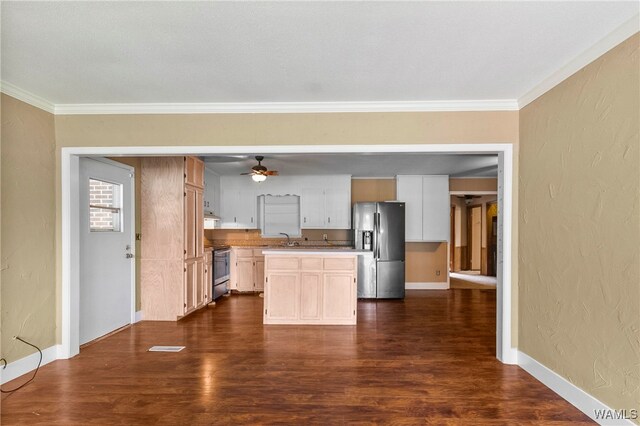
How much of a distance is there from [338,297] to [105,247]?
285cm

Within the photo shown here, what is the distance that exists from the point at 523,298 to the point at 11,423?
397 centimetres

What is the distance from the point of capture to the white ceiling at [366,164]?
5289 millimetres

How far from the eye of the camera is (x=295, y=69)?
2.54 m

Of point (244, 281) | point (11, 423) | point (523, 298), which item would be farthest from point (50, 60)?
point (244, 281)

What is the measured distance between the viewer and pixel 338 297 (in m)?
4.44

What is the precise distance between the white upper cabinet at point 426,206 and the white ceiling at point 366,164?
0.73ft

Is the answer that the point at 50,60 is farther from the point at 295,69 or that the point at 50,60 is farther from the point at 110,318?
the point at 110,318

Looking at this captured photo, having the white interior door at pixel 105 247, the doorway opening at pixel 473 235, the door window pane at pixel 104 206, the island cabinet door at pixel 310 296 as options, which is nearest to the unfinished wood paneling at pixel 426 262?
the doorway opening at pixel 473 235

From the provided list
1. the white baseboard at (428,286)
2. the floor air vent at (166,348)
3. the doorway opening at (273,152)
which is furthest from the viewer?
the white baseboard at (428,286)

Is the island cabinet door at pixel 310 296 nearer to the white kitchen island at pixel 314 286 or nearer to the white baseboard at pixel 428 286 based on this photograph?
the white kitchen island at pixel 314 286

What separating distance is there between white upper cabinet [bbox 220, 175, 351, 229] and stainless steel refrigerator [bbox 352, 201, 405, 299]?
665 millimetres

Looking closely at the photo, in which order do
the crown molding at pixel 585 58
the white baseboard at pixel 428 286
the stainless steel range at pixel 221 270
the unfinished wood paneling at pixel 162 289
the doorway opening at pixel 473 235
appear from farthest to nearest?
the doorway opening at pixel 473 235
the white baseboard at pixel 428 286
the stainless steel range at pixel 221 270
the unfinished wood paneling at pixel 162 289
the crown molding at pixel 585 58

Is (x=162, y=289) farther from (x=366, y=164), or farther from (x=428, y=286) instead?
(x=428, y=286)

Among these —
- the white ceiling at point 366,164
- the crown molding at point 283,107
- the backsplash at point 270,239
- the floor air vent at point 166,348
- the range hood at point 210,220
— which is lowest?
the floor air vent at point 166,348
